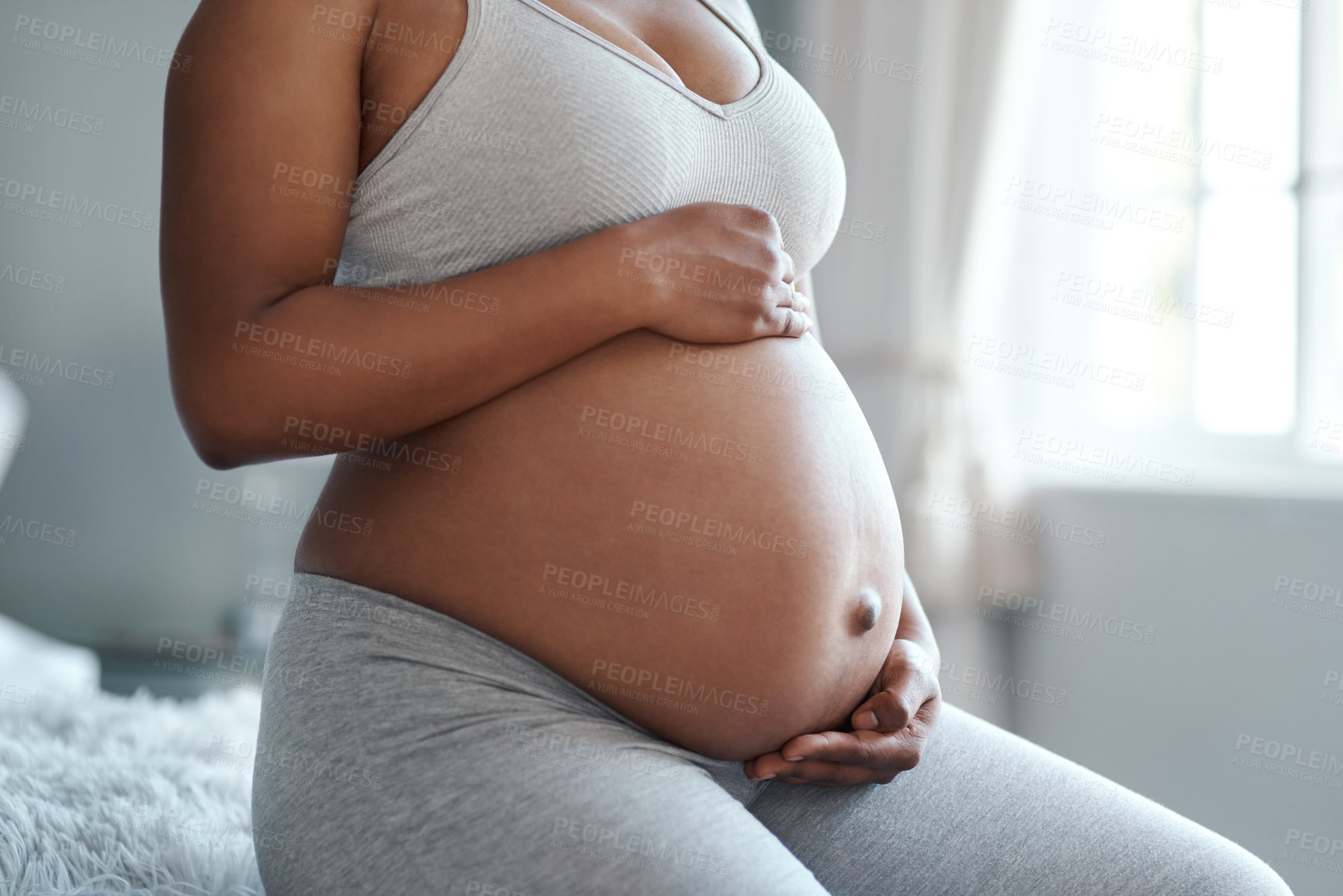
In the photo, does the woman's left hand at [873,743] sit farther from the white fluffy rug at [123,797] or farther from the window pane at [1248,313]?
the window pane at [1248,313]

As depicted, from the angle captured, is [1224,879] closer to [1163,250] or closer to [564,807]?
[564,807]

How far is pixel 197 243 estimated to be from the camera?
0.61 meters

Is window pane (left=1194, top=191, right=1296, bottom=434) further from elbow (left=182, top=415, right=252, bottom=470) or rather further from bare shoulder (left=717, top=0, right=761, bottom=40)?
elbow (left=182, top=415, right=252, bottom=470)

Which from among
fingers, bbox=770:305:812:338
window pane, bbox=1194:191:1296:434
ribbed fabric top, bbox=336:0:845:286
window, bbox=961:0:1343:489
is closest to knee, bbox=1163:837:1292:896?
fingers, bbox=770:305:812:338

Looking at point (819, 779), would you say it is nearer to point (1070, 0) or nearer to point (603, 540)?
point (603, 540)

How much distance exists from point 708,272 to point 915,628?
15.7 inches

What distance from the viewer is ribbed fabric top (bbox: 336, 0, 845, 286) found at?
2.19ft

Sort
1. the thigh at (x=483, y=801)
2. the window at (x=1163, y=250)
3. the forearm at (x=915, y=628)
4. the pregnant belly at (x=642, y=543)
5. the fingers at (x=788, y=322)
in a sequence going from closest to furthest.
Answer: the thigh at (x=483, y=801)
the pregnant belly at (x=642, y=543)
the fingers at (x=788, y=322)
the forearm at (x=915, y=628)
the window at (x=1163, y=250)

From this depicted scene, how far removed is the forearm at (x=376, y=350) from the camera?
2.01 ft

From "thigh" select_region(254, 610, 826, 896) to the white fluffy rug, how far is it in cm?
27

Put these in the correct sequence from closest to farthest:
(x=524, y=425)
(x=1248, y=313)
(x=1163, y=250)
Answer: (x=524, y=425) < (x=1248, y=313) < (x=1163, y=250)

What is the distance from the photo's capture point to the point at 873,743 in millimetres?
708

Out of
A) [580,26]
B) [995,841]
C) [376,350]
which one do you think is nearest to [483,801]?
[376,350]

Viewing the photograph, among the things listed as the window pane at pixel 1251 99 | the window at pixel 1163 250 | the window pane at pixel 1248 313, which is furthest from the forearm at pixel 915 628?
the window pane at pixel 1251 99
